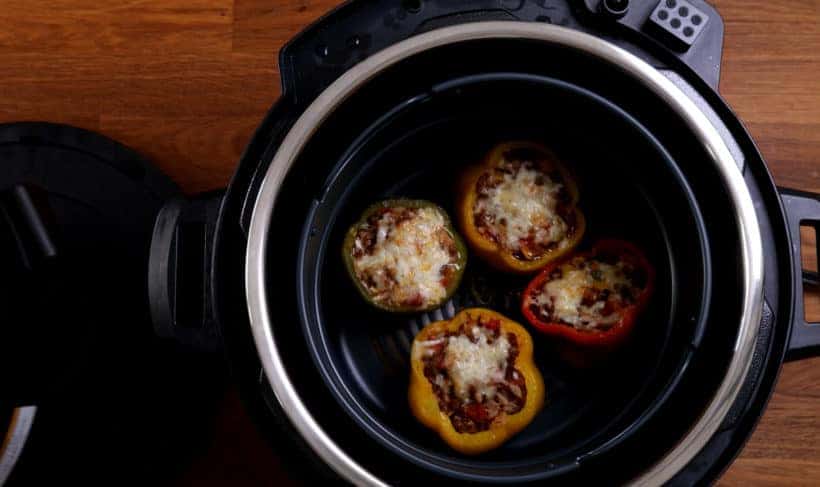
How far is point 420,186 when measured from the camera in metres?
1.20

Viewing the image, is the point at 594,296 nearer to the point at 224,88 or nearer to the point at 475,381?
the point at 475,381

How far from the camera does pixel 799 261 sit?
39.4 inches

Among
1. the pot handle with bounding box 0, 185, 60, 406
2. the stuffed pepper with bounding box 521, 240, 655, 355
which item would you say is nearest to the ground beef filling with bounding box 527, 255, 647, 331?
the stuffed pepper with bounding box 521, 240, 655, 355

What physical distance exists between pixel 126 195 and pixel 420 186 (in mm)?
463

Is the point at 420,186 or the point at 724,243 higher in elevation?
the point at 420,186

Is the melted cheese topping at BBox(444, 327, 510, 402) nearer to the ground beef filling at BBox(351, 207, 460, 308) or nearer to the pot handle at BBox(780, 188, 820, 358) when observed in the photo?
the ground beef filling at BBox(351, 207, 460, 308)

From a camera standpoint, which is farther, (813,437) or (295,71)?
(813,437)

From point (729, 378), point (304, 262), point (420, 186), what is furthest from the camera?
point (420, 186)

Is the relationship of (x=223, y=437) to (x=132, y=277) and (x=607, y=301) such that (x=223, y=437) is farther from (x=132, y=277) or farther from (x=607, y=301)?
(x=607, y=301)

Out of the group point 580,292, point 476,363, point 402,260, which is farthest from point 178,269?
point 580,292

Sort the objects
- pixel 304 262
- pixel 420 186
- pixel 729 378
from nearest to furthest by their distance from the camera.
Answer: pixel 729 378 → pixel 304 262 → pixel 420 186

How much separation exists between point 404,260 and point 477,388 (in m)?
0.20

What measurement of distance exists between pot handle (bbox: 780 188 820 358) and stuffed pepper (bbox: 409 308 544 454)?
1.06 ft

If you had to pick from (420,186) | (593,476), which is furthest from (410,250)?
(593,476)
